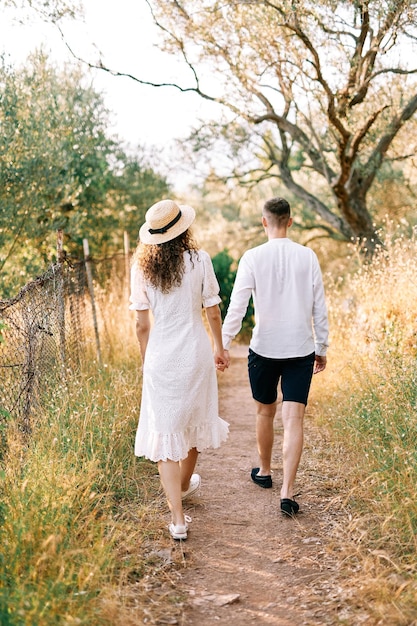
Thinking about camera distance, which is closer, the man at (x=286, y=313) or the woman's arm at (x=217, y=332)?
the woman's arm at (x=217, y=332)

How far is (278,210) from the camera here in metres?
4.60

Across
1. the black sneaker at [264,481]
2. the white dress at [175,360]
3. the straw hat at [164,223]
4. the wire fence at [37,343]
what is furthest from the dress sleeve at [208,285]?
the black sneaker at [264,481]

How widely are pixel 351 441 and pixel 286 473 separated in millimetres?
906

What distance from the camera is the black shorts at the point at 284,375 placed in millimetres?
4566

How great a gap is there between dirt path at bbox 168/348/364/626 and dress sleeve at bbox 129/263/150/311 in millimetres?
1408

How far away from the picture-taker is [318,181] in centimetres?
1864

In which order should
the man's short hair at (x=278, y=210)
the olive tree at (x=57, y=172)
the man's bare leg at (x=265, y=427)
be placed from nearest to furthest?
the man's short hair at (x=278, y=210) < the man's bare leg at (x=265, y=427) < the olive tree at (x=57, y=172)

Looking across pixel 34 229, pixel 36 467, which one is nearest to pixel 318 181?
pixel 34 229

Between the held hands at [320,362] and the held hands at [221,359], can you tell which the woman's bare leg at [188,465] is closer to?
the held hands at [221,359]

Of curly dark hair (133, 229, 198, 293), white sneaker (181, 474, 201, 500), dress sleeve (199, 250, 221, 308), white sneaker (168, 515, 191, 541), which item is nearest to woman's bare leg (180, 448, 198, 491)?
white sneaker (181, 474, 201, 500)

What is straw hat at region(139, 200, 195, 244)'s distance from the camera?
4.17m

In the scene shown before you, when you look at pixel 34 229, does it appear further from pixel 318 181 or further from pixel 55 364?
pixel 318 181

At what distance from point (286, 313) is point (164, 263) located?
90 centimetres

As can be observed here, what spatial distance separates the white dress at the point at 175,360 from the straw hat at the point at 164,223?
0.52ft
